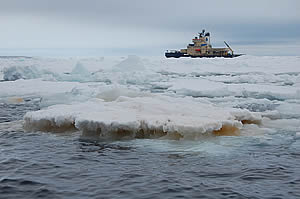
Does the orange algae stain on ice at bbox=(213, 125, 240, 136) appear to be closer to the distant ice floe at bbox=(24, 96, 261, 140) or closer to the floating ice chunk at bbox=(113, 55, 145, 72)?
the distant ice floe at bbox=(24, 96, 261, 140)

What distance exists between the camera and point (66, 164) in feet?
16.1

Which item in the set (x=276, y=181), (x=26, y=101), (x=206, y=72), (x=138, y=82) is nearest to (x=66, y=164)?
(x=276, y=181)

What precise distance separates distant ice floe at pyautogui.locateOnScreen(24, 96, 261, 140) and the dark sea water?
0.91 feet

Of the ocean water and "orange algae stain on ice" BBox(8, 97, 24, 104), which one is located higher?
"orange algae stain on ice" BBox(8, 97, 24, 104)

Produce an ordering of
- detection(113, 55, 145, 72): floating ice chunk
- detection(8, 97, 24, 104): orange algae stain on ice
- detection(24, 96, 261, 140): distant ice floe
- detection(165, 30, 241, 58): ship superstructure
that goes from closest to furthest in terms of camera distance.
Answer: detection(24, 96, 261, 140): distant ice floe
detection(8, 97, 24, 104): orange algae stain on ice
detection(113, 55, 145, 72): floating ice chunk
detection(165, 30, 241, 58): ship superstructure

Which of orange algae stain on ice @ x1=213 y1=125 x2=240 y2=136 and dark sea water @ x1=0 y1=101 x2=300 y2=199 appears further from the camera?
orange algae stain on ice @ x1=213 y1=125 x2=240 y2=136

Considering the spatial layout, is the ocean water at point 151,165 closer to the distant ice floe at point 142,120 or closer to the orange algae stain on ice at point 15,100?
the distant ice floe at point 142,120

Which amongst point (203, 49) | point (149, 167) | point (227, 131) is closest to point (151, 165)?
point (149, 167)

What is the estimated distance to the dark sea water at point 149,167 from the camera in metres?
3.96

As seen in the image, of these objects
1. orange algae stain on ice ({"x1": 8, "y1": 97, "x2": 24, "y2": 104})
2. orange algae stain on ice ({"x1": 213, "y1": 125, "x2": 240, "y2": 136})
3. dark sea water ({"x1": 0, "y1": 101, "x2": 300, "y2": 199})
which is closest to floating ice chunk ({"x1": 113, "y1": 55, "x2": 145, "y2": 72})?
orange algae stain on ice ({"x1": 8, "y1": 97, "x2": 24, "y2": 104})

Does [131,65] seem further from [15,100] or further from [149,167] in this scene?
[149,167]

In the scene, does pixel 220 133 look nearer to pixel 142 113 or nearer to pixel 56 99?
pixel 142 113

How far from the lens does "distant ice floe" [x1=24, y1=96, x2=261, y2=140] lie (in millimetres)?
6336

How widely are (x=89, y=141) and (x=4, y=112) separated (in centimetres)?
471
